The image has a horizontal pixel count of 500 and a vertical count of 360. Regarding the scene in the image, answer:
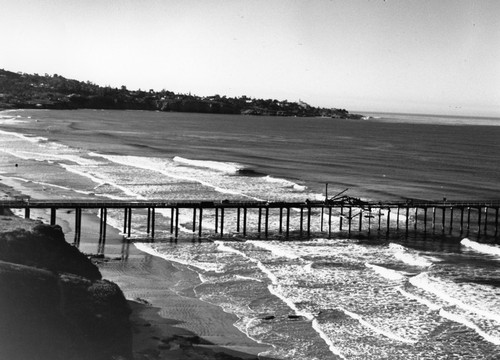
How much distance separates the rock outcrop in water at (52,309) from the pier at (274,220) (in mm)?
14445

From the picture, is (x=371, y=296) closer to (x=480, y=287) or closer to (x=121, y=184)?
(x=480, y=287)

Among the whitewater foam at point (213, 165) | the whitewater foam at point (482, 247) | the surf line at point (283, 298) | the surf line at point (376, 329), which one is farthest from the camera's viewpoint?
the whitewater foam at point (213, 165)

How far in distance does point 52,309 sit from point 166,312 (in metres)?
6.96

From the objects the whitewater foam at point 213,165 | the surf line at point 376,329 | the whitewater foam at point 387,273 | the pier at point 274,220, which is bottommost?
the surf line at point 376,329

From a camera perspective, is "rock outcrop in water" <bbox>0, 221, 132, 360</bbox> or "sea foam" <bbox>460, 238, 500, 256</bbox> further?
"sea foam" <bbox>460, 238, 500, 256</bbox>

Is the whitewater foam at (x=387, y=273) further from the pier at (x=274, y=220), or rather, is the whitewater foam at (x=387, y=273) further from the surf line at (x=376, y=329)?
the pier at (x=274, y=220)

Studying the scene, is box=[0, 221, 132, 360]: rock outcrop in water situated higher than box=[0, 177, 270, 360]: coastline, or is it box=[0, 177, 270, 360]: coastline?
box=[0, 221, 132, 360]: rock outcrop in water

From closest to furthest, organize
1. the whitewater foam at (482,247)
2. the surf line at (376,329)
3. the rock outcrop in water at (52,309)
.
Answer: the rock outcrop in water at (52,309), the surf line at (376,329), the whitewater foam at (482,247)

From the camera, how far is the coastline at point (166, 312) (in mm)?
23734

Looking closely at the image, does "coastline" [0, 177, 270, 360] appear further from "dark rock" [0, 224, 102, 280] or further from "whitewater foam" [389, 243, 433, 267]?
"whitewater foam" [389, 243, 433, 267]

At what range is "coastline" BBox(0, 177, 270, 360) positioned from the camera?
23.7 metres

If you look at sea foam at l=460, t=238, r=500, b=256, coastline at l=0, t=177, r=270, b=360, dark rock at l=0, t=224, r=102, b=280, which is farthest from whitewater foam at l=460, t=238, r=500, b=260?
dark rock at l=0, t=224, r=102, b=280

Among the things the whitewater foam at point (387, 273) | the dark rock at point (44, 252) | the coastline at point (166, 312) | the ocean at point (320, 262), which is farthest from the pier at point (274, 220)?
the dark rock at point (44, 252)

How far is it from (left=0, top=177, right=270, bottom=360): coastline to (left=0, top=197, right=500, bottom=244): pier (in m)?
3.65
